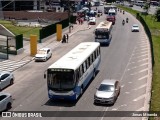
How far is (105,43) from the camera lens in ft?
201

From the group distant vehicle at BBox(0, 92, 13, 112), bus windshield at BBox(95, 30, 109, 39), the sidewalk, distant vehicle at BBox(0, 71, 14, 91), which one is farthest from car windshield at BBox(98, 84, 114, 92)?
bus windshield at BBox(95, 30, 109, 39)

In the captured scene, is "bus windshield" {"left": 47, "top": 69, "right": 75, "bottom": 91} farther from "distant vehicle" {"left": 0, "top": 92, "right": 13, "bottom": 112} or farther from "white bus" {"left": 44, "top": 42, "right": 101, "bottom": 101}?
"distant vehicle" {"left": 0, "top": 92, "right": 13, "bottom": 112}

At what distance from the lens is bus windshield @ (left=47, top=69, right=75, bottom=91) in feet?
101

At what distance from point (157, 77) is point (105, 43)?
24.7 metres

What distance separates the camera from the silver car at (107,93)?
30.8m

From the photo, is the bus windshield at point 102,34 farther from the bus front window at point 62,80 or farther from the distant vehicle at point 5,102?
the distant vehicle at point 5,102

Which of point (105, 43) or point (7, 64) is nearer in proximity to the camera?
point (7, 64)

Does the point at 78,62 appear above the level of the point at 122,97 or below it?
above

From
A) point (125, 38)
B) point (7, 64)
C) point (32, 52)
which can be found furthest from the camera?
point (125, 38)

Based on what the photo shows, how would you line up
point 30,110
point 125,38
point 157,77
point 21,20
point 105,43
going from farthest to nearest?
point 21,20 → point 125,38 → point 105,43 → point 157,77 → point 30,110

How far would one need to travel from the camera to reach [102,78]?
40625 mm

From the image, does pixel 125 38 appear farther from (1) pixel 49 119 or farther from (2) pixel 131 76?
(1) pixel 49 119

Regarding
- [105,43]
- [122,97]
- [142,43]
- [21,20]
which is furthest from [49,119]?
[21,20]

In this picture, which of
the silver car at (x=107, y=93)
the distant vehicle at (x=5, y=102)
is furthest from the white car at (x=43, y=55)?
the distant vehicle at (x=5, y=102)
